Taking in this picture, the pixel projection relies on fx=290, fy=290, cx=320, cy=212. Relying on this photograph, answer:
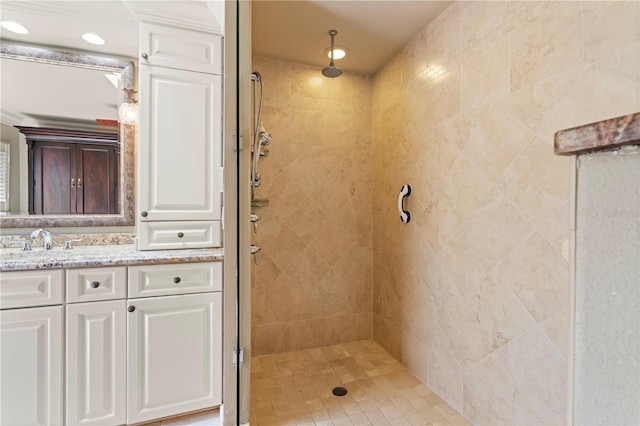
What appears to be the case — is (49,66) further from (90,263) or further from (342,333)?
(342,333)

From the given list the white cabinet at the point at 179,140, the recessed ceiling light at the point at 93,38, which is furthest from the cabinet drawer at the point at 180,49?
the recessed ceiling light at the point at 93,38

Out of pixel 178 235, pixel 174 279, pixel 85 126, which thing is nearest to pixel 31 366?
pixel 174 279

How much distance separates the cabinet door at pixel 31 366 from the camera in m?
1.27

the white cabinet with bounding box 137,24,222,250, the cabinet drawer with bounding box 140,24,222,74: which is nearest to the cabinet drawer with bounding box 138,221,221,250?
the white cabinet with bounding box 137,24,222,250

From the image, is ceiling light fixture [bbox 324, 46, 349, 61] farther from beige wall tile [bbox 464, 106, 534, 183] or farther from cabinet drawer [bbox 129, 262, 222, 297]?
cabinet drawer [bbox 129, 262, 222, 297]

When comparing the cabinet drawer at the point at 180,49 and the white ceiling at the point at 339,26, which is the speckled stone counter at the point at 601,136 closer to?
the white ceiling at the point at 339,26

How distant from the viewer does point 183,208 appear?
1.78m

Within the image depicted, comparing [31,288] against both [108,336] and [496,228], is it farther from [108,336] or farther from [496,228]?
[496,228]

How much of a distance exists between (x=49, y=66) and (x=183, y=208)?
1181 mm

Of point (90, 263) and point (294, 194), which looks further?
point (294, 194)

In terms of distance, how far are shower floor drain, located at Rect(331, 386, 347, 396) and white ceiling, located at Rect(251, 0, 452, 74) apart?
2.33 meters

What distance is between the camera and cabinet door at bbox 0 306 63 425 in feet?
4.17

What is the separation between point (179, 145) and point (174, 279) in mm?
796

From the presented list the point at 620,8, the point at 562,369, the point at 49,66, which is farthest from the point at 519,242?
Answer: the point at 49,66
